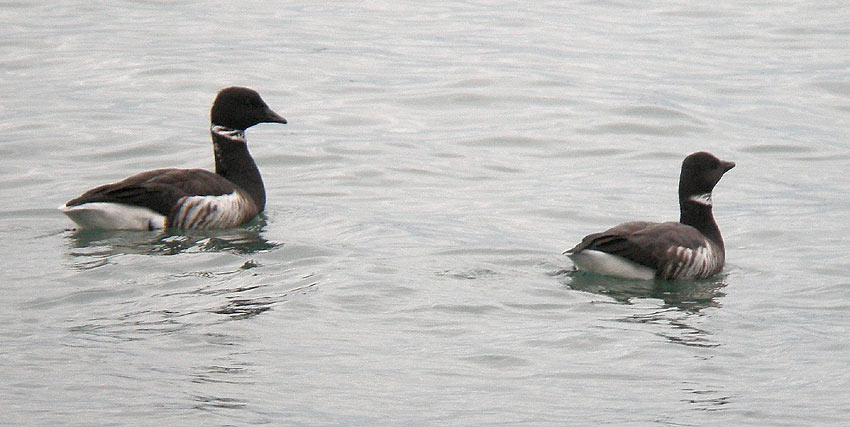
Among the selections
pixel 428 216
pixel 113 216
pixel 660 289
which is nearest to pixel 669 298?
pixel 660 289

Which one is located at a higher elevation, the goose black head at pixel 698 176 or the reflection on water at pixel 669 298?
the goose black head at pixel 698 176

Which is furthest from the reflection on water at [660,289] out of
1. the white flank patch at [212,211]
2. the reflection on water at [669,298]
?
the white flank patch at [212,211]

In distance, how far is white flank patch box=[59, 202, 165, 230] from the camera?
12.7 m

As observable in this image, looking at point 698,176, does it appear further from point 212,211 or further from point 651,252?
point 212,211

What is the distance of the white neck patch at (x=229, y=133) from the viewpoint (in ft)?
47.3

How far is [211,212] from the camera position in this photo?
520 inches

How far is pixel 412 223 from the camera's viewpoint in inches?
546

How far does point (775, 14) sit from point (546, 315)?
60.9 feet

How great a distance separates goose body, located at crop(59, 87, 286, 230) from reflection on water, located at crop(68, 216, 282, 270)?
97 millimetres

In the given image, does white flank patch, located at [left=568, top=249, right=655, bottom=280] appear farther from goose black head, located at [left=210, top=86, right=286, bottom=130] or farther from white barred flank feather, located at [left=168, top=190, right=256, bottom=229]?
goose black head, located at [left=210, top=86, right=286, bottom=130]

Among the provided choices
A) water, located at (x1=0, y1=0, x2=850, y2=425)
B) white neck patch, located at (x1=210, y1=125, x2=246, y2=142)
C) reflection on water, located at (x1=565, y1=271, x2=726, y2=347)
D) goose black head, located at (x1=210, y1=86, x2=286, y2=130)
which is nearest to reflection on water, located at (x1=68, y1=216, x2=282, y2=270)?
water, located at (x1=0, y1=0, x2=850, y2=425)

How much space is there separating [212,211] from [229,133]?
1.47m

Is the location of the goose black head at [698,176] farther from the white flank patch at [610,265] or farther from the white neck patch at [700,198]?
the white flank patch at [610,265]

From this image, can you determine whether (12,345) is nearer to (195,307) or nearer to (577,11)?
(195,307)
